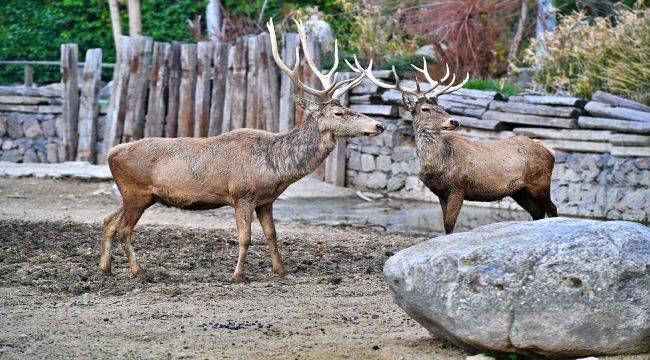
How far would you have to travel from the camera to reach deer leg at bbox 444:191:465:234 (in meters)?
10.9

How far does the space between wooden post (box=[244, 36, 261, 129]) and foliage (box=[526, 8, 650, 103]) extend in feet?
16.1

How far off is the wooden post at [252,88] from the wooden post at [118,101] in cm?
224

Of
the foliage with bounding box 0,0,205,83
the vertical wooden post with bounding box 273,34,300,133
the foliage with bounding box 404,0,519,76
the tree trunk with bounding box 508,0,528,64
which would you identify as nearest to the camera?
the vertical wooden post with bounding box 273,34,300,133

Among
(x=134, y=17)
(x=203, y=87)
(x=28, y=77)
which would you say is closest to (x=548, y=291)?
(x=203, y=87)

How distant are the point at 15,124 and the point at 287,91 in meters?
5.32

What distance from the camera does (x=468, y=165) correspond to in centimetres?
1126

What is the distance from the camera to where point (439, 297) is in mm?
6535

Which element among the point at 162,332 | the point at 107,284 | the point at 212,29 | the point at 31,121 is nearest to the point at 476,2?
the point at 212,29

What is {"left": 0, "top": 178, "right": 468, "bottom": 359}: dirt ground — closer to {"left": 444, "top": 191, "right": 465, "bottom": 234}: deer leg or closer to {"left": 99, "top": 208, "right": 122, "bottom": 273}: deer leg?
{"left": 99, "top": 208, "right": 122, "bottom": 273}: deer leg

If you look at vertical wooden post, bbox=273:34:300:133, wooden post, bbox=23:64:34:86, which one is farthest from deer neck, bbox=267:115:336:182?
wooden post, bbox=23:64:34:86

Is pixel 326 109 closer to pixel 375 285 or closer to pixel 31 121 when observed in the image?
pixel 375 285

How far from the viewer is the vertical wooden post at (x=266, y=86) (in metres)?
17.3

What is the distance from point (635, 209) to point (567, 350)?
8.72 meters

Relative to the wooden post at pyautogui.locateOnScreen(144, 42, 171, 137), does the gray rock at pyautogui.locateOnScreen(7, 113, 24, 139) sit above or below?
below
